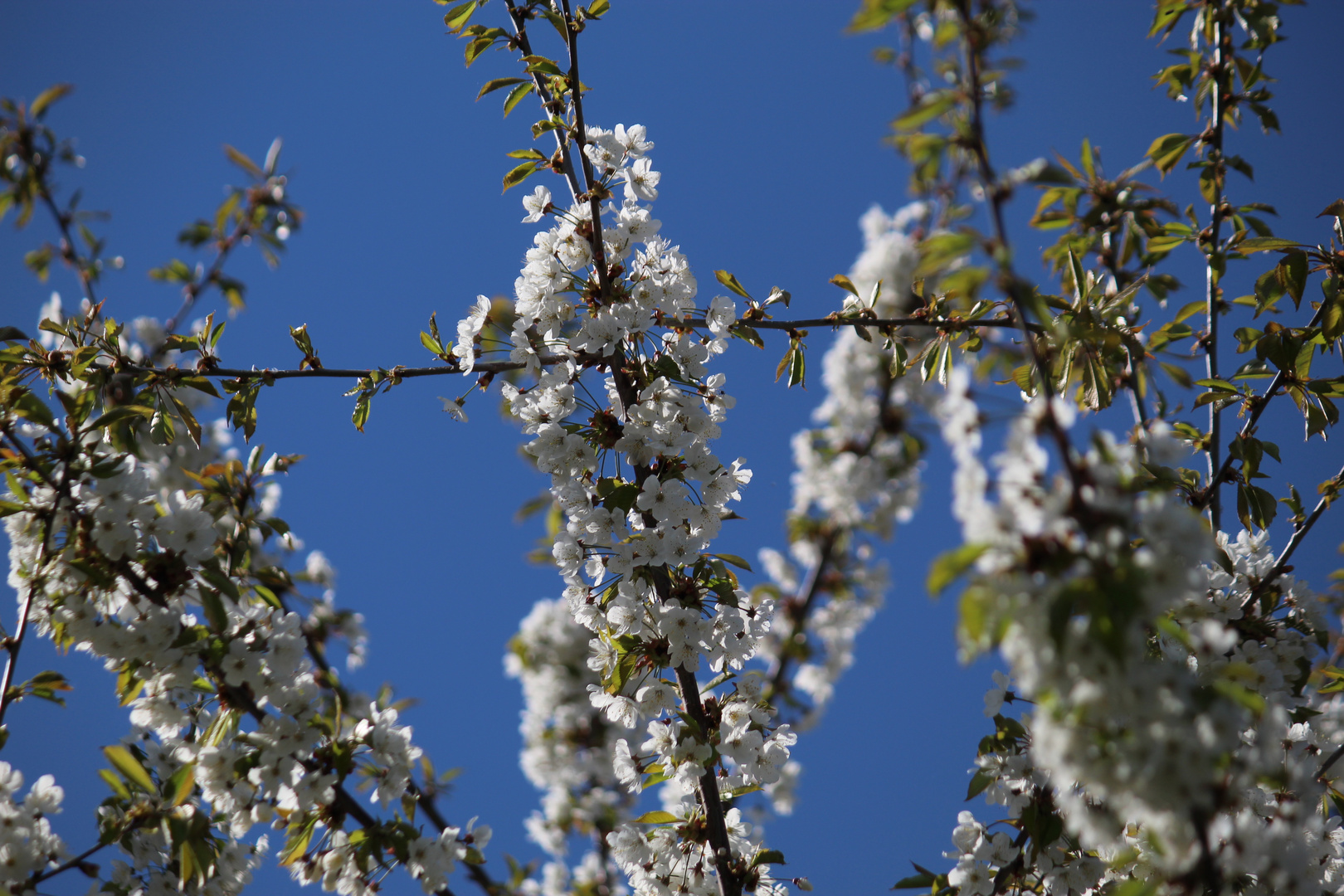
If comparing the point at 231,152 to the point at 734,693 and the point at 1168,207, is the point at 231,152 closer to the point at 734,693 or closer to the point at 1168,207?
the point at 734,693

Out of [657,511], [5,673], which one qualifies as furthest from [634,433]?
[5,673]

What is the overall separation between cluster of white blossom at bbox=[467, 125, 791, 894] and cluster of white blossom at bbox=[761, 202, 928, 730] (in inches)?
137

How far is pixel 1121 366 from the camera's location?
3.04 metres

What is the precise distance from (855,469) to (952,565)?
5874 millimetres

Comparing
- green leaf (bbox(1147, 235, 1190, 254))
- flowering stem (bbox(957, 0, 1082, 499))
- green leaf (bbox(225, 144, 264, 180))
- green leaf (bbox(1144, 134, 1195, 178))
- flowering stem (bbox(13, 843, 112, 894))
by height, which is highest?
green leaf (bbox(225, 144, 264, 180))

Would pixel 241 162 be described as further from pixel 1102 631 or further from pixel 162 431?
pixel 1102 631

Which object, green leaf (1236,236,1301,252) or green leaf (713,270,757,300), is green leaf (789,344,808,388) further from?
green leaf (1236,236,1301,252)

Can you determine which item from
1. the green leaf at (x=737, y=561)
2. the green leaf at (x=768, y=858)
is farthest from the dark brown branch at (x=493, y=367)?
the green leaf at (x=768, y=858)

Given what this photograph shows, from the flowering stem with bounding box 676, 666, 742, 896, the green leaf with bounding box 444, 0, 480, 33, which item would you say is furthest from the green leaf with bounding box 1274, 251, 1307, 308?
the green leaf with bounding box 444, 0, 480, 33

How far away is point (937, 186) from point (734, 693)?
13.6ft

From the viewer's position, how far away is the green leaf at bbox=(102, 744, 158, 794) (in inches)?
97.1

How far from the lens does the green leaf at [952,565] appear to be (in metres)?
1.33

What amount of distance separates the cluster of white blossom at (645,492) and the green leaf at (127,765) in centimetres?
139

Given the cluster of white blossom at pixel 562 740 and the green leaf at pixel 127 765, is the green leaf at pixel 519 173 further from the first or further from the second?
the cluster of white blossom at pixel 562 740
